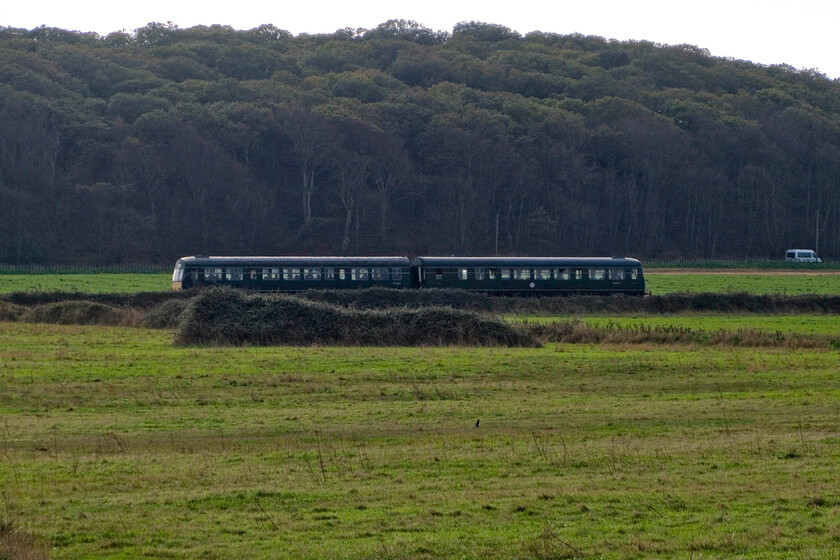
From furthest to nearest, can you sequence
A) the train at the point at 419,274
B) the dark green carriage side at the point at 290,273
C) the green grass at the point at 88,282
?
the green grass at the point at 88,282
the train at the point at 419,274
the dark green carriage side at the point at 290,273

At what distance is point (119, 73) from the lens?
11219 centimetres

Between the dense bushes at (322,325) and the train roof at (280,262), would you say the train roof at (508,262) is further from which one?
the dense bushes at (322,325)

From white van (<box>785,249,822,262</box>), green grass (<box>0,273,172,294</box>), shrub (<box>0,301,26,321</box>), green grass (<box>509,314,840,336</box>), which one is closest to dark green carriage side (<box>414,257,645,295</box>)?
green grass (<box>509,314,840,336</box>)

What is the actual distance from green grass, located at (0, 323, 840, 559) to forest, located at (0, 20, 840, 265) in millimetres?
64632

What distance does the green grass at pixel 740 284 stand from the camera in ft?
200

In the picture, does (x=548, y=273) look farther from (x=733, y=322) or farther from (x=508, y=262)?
(x=733, y=322)

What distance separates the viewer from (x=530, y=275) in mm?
55750

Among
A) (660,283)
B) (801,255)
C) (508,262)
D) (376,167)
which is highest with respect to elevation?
(376,167)

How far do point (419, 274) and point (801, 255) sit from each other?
5560 cm

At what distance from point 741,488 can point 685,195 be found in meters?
96.6

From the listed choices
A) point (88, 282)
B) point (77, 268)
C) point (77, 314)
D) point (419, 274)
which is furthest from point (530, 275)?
point (77, 268)

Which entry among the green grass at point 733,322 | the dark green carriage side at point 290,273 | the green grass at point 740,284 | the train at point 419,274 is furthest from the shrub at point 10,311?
the green grass at point 740,284

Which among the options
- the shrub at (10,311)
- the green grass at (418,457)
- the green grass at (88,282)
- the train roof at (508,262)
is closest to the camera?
the green grass at (418,457)

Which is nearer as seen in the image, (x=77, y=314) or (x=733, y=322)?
(x=77, y=314)
